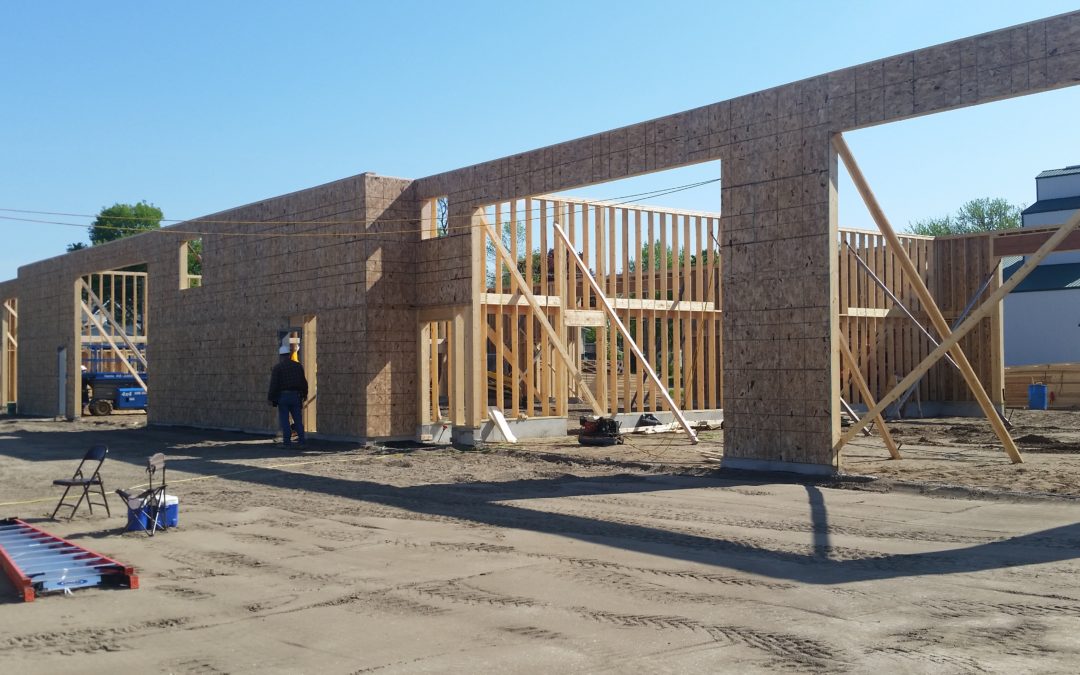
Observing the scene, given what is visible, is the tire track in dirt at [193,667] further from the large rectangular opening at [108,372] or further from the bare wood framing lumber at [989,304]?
the large rectangular opening at [108,372]

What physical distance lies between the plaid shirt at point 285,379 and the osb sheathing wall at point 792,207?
299 inches

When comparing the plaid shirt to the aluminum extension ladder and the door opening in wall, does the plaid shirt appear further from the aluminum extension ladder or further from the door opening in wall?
the aluminum extension ladder

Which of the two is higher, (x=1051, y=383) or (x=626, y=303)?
(x=626, y=303)

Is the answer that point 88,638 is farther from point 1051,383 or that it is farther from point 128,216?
point 128,216

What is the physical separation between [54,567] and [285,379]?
10.4 metres

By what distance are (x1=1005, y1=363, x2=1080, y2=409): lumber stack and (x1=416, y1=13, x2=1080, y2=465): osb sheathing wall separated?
669 inches

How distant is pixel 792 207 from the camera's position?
12.2 metres

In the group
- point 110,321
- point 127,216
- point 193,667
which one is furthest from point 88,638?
point 127,216

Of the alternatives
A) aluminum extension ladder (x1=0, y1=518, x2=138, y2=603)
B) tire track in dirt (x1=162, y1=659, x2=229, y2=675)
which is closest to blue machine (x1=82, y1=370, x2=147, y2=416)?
aluminum extension ladder (x1=0, y1=518, x2=138, y2=603)

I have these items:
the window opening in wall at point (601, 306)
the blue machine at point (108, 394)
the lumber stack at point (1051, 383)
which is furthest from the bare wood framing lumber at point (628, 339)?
the blue machine at point (108, 394)

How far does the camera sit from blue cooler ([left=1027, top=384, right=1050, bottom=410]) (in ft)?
82.1

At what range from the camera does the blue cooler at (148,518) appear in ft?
30.1

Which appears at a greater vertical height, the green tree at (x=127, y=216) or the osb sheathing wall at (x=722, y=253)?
the green tree at (x=127, y=216)

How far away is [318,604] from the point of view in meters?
6.34
